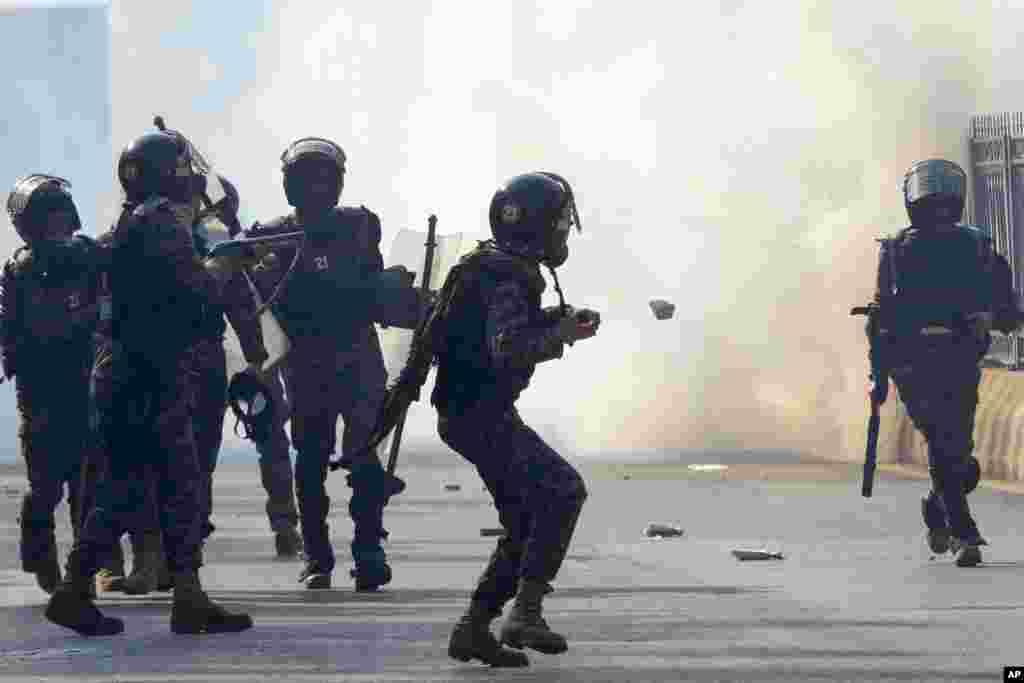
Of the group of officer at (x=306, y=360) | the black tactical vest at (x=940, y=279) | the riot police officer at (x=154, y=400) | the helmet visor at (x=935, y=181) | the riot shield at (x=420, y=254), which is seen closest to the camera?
the group of officer at (x=306, y=360)

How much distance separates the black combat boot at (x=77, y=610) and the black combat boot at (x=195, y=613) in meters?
0.25

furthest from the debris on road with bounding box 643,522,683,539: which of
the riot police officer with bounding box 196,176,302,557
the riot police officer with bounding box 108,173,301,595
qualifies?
the riot police officer with bounding box 108,173,301,595

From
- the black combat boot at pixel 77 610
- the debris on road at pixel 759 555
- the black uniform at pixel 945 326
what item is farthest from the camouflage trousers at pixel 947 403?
the black combat boot at pixel 77 610

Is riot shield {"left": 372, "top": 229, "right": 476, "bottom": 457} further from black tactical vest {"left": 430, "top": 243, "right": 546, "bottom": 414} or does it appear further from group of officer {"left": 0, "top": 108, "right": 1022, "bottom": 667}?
black tactical vest {"left": 430, "top": 243, "right": 546, "bottom": 414}

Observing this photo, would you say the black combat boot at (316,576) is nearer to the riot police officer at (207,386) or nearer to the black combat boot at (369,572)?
the black combat boot at (369,572)

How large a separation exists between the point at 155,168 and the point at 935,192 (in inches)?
172

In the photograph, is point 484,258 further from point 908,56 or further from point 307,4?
point 307,4

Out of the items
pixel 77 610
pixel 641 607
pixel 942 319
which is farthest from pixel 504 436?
pixel 942 319

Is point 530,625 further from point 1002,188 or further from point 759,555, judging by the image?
point 1002,188

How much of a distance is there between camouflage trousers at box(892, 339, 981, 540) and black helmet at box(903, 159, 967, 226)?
632 millimetres

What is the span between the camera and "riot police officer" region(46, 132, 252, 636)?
11.4 metres

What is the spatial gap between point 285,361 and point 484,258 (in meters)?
3.51

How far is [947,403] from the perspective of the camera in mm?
14438

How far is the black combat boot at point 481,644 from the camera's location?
10188 millimetres
